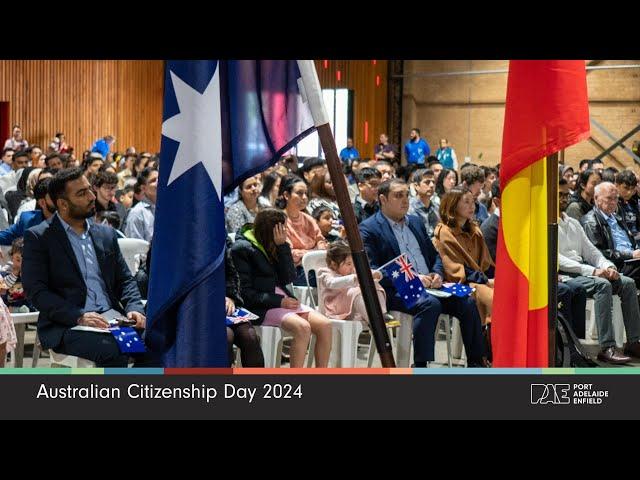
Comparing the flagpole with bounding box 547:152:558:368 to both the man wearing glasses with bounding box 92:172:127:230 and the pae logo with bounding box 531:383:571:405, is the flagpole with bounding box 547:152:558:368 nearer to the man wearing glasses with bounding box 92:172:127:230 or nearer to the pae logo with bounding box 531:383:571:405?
the pae logo with bounding box 531:383:571:405

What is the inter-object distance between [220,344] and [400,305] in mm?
2581

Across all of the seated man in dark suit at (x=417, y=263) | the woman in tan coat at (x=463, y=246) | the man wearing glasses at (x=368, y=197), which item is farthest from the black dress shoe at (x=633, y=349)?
the man wearing glasses at (x=368, y=197)

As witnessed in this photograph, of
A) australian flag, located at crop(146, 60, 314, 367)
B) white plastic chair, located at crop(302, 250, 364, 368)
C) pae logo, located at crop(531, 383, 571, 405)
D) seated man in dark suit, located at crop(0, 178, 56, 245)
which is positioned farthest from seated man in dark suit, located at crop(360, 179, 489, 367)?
pae logo, located at crop(531, 383, 571, 405)

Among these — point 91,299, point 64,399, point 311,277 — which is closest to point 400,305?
point 311,277

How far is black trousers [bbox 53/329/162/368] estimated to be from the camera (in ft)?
14.4

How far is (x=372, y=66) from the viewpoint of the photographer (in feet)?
72.4

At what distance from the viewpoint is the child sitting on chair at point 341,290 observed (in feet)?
18.3

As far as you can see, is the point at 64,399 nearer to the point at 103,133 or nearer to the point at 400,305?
the point at 400,305

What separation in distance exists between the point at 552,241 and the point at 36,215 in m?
3.45

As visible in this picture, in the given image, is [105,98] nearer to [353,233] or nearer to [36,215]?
[36,215]

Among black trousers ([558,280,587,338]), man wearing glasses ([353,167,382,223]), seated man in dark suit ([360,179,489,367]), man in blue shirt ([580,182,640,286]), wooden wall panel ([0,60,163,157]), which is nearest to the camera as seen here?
seated man in dark suit ([360,179,489,367])

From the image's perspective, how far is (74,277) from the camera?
14.9 ft

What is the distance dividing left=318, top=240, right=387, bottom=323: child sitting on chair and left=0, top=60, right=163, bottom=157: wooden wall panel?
591 inches

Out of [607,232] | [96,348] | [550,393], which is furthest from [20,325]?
[607,232]
